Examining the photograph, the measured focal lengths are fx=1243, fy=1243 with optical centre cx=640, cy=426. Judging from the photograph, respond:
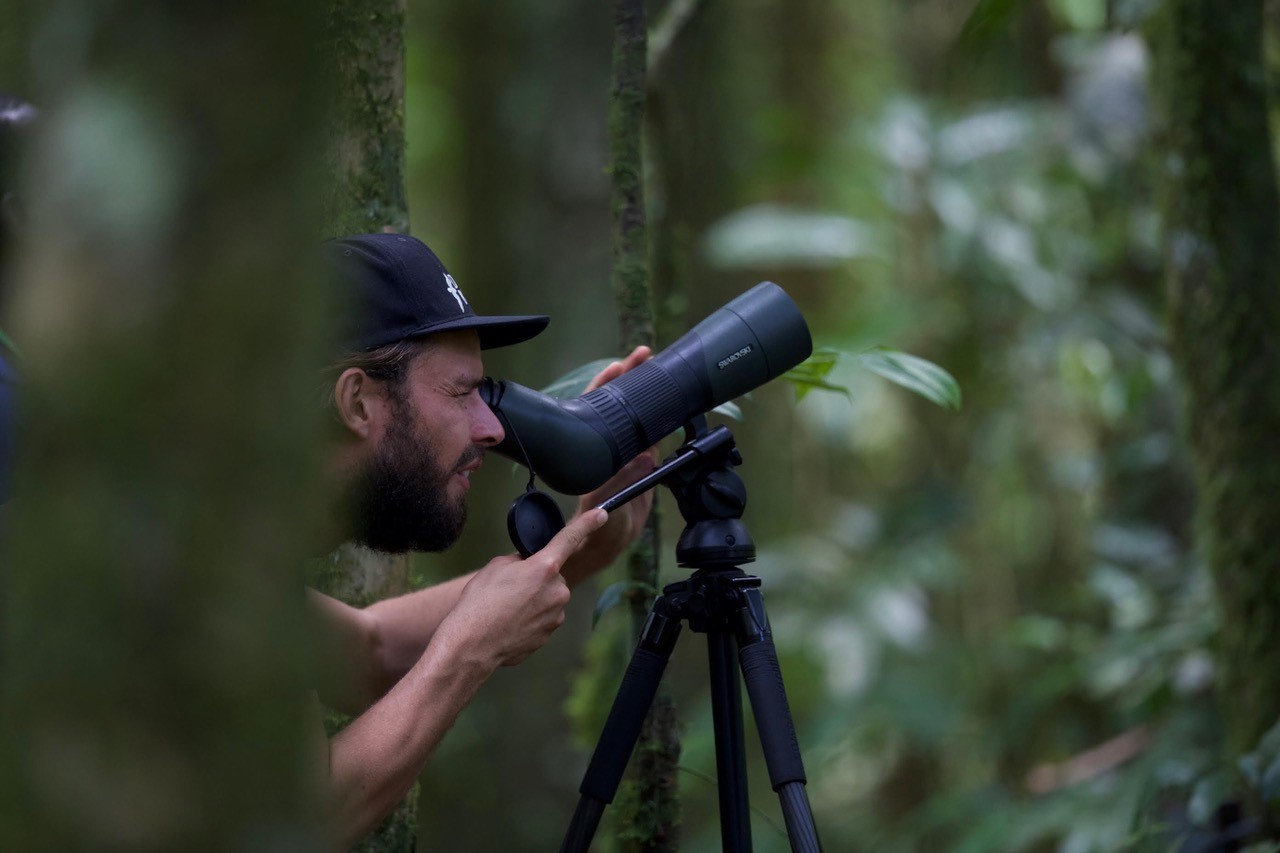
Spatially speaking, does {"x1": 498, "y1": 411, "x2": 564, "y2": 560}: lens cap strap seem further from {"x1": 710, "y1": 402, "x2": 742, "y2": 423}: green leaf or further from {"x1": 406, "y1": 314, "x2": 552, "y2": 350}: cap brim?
{"x1": 710, "y1": 402, "x2": 742, "y2": 423}: green leaf

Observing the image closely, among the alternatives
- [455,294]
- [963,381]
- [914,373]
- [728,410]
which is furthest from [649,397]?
[963,381]

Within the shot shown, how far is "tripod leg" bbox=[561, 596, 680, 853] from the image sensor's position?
1771mm

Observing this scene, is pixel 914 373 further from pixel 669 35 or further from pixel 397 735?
pixel 669 35

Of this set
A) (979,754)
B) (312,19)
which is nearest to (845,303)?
(979,754)

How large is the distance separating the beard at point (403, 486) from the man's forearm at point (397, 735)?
22 cm

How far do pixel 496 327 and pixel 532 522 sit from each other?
12.8 inches

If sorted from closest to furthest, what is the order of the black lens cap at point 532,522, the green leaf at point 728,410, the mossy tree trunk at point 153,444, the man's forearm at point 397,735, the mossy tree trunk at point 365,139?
the mossy tree trunk at point 153,444 < the man's forearm at point 397,735 < the black lens cap at point 532,522 < the green leaf at point 728,410 < the mossy tree trunk at point 365,139

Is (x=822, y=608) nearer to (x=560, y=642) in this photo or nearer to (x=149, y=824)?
(x=560, y=642)

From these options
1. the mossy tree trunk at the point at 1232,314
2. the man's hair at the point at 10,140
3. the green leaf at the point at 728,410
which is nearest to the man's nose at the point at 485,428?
the green leaf at the point at 728,410

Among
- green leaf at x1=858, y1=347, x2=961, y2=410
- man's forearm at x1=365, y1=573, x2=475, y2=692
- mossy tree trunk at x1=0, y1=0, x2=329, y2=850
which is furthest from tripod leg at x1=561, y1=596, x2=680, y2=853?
mossy tree trunk at x1=0, y1=0, x2=329, y2=850

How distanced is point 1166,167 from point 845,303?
4441 millimetres

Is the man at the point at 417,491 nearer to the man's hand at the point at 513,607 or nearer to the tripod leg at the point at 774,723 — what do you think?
the man's hand at the point at 513,607

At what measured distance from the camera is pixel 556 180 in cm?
485

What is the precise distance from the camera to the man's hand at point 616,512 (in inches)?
80.6
